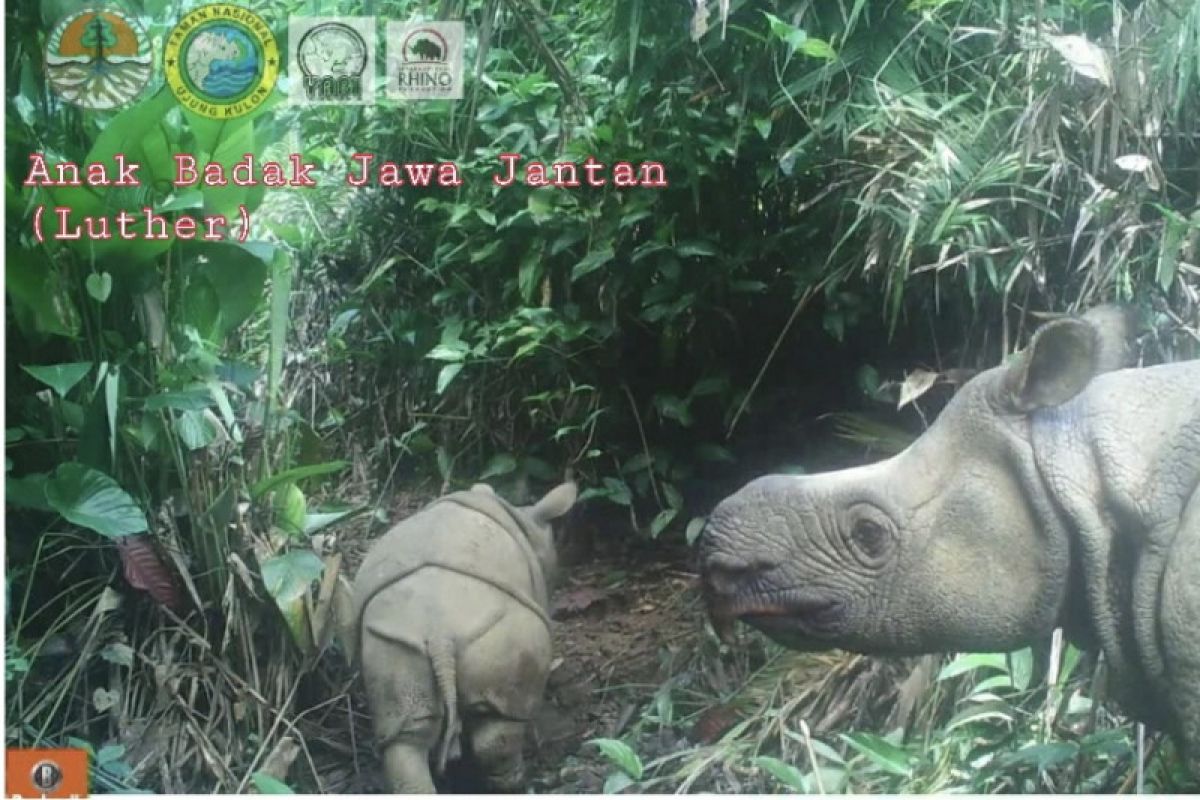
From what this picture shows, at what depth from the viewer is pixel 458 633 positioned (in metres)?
1.90

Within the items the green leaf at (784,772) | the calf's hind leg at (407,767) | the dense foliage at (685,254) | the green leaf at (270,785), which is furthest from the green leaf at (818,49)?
the green leaf at (270,785)

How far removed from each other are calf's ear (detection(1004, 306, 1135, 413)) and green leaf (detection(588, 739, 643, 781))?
68 cm

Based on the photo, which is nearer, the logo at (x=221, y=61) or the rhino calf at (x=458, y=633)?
the rhino calf at (x=458, y=633)

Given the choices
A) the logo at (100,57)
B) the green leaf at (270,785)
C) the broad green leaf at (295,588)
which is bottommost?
the green leaf at (270,785)

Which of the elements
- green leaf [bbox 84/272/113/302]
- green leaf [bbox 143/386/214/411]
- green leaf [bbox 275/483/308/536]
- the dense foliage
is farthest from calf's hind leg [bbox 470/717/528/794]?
green leaf [bbox 84/272/113/302]

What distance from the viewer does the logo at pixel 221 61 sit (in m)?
2.01

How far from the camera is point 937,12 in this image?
1.92m

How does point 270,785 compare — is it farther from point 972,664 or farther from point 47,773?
point 972,664

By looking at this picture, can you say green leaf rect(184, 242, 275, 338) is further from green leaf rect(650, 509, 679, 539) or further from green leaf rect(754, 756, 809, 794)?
green leaf rect(754, 756, 809, 794)

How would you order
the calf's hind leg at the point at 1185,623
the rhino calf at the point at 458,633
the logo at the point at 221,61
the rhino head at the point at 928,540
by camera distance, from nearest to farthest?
the calf's hind leg at the point at 1185,623 < the rhino head at the point at 928,540 < the rhino calf at the point at 458,633 < the logo at the point at 221,61

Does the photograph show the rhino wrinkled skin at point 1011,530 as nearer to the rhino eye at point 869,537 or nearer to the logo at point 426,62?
the rhino eye at point 869,537

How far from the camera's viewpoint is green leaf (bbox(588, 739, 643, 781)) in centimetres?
192

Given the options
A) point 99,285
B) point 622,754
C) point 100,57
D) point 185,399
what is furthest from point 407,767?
point 100,57

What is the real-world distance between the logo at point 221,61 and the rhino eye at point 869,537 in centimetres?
99
